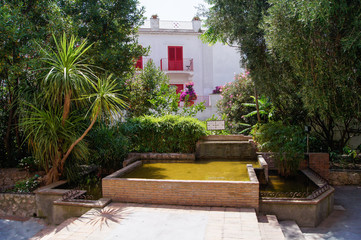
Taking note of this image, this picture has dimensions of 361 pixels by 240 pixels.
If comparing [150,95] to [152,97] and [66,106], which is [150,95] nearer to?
[152,97]

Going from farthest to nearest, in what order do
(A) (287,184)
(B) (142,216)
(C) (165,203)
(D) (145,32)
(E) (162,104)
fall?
(D) (145,32) < (E) (162,104) < (A) (287,184) < (C) (165,203) < (B) (142,216)

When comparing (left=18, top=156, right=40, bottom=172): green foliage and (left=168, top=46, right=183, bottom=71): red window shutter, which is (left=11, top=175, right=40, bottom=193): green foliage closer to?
(left=18, top=156, right=40, bottom=172): green foliage

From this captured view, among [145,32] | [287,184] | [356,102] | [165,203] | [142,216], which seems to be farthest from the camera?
[145,32]

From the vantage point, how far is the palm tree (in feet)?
21.5

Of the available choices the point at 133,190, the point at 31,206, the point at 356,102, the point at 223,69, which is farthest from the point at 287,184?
the point at 223,69

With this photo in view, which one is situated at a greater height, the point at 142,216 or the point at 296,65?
the point at 296,65

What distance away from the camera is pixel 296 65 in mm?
6777

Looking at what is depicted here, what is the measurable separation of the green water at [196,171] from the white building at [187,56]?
1037 centimetres

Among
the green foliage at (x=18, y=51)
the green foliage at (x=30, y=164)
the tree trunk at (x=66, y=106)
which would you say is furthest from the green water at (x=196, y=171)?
the green foliage at (x=18, y=51)

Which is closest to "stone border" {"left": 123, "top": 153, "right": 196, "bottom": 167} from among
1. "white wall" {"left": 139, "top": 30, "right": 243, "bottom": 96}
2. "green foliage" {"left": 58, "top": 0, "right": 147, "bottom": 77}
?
"green foliage" {"left": 58, "top": 0, "right": 147, "bottom": 77}

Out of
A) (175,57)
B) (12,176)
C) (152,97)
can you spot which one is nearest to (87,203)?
(12,176)

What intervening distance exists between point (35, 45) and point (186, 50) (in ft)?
43.5

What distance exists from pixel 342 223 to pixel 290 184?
159 cm

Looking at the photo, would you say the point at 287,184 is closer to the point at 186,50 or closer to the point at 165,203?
the point at 165,203
